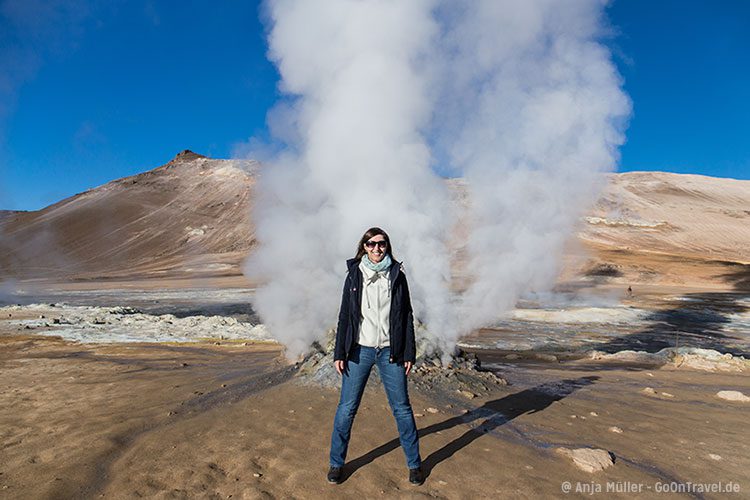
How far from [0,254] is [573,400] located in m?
85.6

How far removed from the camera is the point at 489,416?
5.23m

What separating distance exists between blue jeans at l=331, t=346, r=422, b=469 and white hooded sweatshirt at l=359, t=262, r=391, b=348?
83 mm

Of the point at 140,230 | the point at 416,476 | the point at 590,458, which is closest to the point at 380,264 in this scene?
the point at 416,476

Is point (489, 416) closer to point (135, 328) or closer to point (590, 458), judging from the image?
point (590, 458)

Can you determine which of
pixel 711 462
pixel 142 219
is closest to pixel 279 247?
pixel 711 462

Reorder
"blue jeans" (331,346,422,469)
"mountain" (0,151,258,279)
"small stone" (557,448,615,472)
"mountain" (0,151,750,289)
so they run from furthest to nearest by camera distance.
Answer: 1. "mountain" (0,151,258,279)
2. "mountain" (0,151,750,289)
3. "small stone" (557,448,615,472)
4. "blue jeans" (331,346,422,469)

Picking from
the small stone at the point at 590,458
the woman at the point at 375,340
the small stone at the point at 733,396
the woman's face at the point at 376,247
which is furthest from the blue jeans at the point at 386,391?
the small stone at the point at 733,396

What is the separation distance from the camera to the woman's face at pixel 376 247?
3500 millimetres

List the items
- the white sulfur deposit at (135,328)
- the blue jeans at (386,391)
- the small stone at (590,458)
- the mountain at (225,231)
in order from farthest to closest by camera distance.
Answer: the mountain at (225,231)
the white sulfur deposit at (135,328)
the small stone at (590,458)
the blue jeans at (386,391)

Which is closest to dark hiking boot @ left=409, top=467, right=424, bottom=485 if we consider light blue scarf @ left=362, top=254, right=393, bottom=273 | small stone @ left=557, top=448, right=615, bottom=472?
small stone @ left=557, top=448, right=615, bottom=472

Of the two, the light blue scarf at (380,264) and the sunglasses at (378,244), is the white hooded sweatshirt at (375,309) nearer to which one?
the light blue scarf at (380,264)

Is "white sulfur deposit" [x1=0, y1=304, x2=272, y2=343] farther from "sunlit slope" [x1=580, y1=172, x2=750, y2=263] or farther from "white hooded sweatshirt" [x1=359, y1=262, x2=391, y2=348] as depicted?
"sunlit slope" [x1=580, y1=172, x2=750, y2=263]

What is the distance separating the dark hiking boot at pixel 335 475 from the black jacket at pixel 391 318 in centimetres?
87

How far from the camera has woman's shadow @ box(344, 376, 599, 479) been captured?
156 inches
